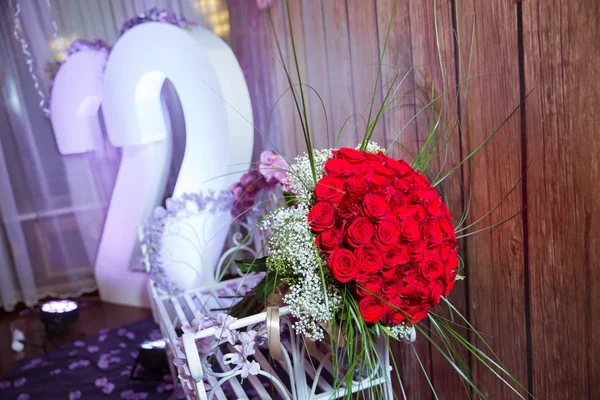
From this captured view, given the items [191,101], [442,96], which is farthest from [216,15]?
[442,96]

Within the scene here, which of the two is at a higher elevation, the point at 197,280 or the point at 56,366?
the point at 197,280

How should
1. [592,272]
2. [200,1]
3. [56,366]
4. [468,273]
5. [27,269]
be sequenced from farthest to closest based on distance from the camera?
[27,269]
[200,1]
[56,366]
[468,273]
[592,272]

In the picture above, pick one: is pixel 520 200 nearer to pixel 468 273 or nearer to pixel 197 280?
pixel 468 273

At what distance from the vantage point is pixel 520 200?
1137 mm

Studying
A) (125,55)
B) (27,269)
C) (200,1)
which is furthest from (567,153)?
(27,269)

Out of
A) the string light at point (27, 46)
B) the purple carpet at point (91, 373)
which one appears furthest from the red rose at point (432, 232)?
the string light at point (27, 46)

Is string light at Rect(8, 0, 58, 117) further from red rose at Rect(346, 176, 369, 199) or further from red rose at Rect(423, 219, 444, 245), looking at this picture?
red rose at Rect(423, 219, 444, 245)

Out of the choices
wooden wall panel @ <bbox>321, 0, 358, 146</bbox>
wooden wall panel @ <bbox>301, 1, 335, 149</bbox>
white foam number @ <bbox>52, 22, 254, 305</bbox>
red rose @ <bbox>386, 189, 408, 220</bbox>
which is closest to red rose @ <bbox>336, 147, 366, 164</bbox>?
red rose @ <bbox>386, 189, 408, 220</bbox>

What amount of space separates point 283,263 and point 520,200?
1.78ft

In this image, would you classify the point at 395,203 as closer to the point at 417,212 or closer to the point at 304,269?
the point at 417,212

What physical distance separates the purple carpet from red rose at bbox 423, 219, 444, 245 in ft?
5.89

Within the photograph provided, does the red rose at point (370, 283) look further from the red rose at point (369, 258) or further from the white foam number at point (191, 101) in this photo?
the white foam number at point (191, 101)

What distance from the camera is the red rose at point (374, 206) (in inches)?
37.9

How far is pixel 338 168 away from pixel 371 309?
0.94 ft
